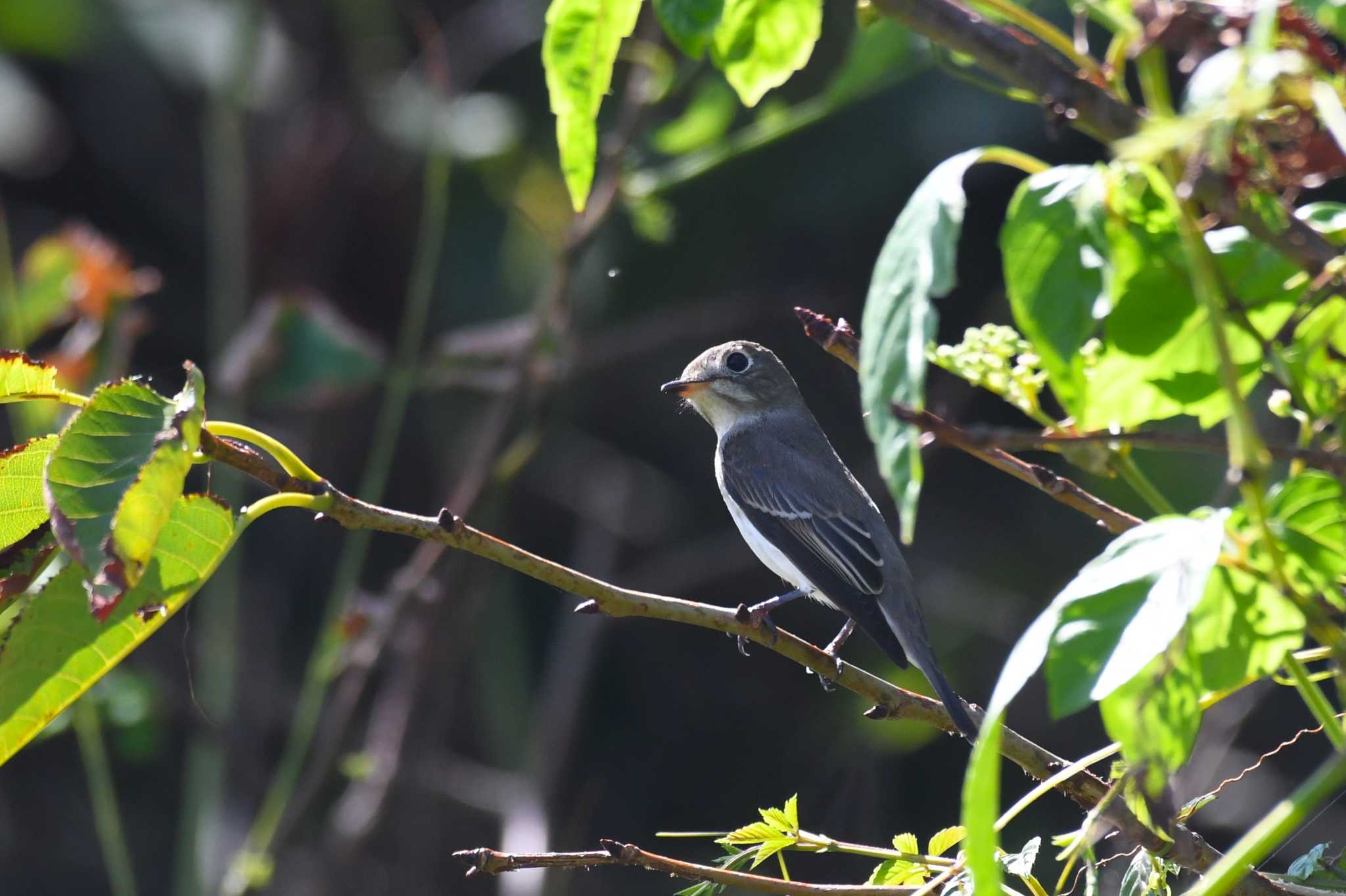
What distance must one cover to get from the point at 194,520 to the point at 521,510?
4.67m

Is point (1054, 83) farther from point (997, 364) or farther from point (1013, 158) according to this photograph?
point (997, 364)

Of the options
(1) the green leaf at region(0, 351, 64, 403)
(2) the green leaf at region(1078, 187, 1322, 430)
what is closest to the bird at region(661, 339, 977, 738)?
(2) the green leaf at region(1078, 187, 1322, 430)

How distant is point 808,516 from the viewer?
4004 mm

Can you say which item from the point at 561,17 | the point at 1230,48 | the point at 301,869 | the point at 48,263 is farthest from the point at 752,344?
the point at 1230,48

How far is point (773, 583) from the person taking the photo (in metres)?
5.66

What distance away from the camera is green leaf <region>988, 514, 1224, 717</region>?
0.99 metres

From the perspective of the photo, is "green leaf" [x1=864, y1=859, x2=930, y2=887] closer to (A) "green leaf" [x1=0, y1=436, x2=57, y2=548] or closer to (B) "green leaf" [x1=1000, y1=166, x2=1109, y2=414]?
(B) "green leaf" [x1=1000, y1=166, x2=1109, y2=414]

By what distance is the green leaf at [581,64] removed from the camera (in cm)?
134

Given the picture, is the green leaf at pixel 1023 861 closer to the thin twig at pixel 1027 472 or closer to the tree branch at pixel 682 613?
the tree branch at pixel 682 613

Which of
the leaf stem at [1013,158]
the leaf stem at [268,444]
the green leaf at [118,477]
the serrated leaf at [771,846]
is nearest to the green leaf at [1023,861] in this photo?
the serrated leaf at [771,846]

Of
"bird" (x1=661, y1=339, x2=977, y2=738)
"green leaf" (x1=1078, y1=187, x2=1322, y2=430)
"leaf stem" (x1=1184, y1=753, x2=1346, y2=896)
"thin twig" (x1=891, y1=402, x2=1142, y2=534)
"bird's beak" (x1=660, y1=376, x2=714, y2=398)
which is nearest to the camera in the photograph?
"leaf stem" (x1=1184, y1=753, x2=1346, y2=896)

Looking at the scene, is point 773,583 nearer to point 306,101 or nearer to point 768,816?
point 306,101

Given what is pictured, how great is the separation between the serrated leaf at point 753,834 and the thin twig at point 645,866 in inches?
1.5

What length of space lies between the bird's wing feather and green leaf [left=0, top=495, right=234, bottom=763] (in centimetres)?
238
